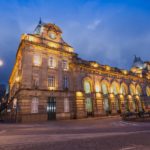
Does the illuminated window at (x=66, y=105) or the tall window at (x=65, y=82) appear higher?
the tall window at (x=65, y=82)

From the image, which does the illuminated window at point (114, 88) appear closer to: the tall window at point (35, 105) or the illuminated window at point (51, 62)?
the illuminated window at point (51, 62)

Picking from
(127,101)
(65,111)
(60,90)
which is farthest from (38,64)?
(127,101)

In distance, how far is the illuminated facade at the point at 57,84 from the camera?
22.8 meters

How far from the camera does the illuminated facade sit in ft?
74.8

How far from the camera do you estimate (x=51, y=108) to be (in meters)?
24.1

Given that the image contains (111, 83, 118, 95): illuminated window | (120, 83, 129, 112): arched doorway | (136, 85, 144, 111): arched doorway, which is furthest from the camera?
(136, 85, 144, 111): arched doorway

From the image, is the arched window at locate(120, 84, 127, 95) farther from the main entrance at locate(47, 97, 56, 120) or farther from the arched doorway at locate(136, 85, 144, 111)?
the main entrance at locate(47, 97, 56, 120)

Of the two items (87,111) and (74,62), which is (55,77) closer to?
(74,62)

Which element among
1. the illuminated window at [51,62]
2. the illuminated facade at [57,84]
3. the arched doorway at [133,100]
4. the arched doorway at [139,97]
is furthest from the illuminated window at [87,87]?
the arched doorway at [139,97]

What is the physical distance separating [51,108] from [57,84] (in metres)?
5.04

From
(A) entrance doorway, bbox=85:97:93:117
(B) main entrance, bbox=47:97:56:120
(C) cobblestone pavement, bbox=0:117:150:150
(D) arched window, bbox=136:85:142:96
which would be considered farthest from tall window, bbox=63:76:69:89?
(D) arched window, bbox=136:85:142:96

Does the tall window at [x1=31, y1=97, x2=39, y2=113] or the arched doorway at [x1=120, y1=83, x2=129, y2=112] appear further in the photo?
the arched doorway at [x1=120, y1=83, x2=129, y2=112]

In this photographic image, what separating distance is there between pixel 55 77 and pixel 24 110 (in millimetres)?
8899

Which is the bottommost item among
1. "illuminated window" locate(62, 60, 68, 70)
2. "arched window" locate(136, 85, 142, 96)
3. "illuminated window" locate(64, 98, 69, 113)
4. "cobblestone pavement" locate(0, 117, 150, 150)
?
"cobblestone pavement" locate(0, 117, 150, 150)
